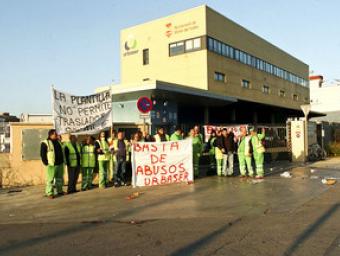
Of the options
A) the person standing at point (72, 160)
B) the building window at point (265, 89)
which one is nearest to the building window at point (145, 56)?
the building window at point (265, 89)

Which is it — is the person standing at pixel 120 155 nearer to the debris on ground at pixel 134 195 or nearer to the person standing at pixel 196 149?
the debris on ground at pixel 134 195

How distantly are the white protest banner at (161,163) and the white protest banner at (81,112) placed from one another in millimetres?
1693

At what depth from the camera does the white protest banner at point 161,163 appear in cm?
1261

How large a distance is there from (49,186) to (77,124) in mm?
2407

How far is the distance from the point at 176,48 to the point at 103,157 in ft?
79.2

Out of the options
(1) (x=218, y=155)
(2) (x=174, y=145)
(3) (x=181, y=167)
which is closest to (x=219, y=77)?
(1) (x=218, y=155)

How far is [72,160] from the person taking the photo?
11938 mm

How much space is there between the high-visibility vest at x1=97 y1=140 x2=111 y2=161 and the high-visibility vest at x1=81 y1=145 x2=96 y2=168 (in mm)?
256

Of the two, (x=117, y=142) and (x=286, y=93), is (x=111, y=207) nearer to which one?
(x=117, y=142)

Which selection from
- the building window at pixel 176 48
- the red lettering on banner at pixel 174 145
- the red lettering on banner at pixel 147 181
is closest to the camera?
the red lettering on banner at pixel 147 181

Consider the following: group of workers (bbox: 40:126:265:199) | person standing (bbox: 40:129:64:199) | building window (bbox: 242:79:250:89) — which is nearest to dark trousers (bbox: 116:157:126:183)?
group of workers (bbox: 40:126:265:199)

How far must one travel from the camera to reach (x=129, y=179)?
1402cm

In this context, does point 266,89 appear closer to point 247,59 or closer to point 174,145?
point 247,59

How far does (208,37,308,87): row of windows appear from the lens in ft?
113
